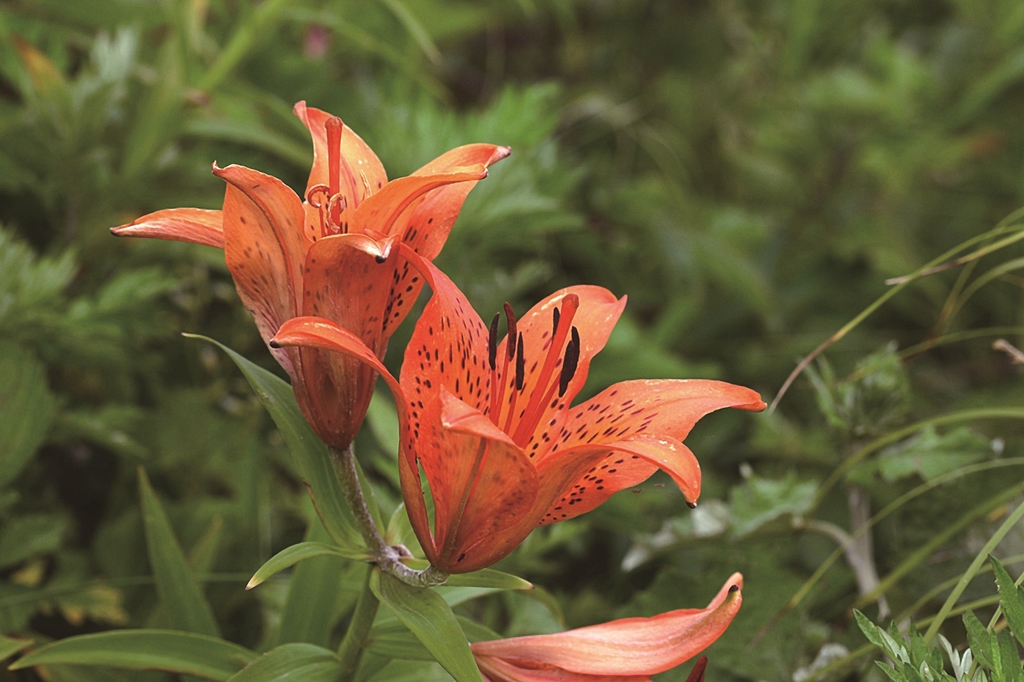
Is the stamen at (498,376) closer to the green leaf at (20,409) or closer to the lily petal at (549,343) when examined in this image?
the lily petal at (549,343)

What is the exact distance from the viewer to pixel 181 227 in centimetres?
43

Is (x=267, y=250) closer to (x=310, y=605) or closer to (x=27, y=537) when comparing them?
(x=310, y=605)

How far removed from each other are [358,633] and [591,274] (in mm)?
896

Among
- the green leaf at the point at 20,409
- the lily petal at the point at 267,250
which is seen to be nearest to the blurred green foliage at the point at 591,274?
the green leaf at the point at 20,409

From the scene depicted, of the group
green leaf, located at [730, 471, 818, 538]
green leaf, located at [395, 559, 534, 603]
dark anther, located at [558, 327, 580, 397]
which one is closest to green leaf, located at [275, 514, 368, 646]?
green leaf, located at [395, 559, 534, 603]

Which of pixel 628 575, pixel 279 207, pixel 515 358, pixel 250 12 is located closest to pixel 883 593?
pixel 628 575

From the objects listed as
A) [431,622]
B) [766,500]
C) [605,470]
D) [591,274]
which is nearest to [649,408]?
[605,470]

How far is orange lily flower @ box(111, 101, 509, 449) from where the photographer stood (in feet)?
1.35

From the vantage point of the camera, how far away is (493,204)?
0.92m

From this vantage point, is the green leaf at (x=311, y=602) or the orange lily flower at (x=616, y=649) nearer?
the orange lily flower at (x=616, y=649)

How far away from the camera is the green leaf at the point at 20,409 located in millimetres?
644

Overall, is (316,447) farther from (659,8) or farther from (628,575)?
(659,8)

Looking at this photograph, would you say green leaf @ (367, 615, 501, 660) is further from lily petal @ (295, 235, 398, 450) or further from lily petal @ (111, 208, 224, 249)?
lily petal @ (111, 208, 224, 249)

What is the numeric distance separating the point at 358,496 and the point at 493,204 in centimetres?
53
